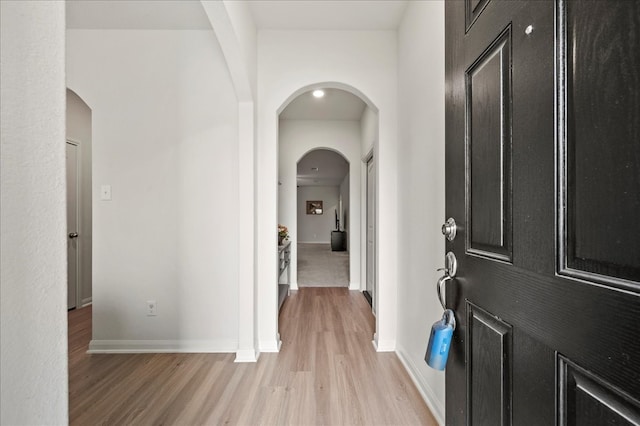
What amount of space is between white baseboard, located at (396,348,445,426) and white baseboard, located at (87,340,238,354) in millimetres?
1353

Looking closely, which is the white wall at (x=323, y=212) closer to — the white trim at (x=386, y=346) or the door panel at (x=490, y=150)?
the white trim at (x=386, y=346)

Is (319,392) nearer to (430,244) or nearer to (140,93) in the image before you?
(430,244)

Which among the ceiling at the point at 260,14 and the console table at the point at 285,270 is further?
the console table at the point at 285,270

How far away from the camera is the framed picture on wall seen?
13.0 metres

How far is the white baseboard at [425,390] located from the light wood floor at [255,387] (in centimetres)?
4

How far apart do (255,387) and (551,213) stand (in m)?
2.03

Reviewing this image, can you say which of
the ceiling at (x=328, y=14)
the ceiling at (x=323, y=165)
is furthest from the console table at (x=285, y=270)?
the ceiling at (x=328, y=14)

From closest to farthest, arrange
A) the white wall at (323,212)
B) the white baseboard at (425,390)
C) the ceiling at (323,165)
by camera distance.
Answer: the white baseboard at (425,390)
the ceiling at (323,165)
the white wall at (323,212)

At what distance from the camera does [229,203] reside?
2.64 meters

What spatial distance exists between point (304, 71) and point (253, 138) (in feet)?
2.37

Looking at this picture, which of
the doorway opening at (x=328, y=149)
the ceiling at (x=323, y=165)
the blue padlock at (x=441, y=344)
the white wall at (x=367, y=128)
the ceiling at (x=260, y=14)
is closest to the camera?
the blue padlock at (x=441, y=344)

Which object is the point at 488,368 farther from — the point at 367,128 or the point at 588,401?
the point at 367,128

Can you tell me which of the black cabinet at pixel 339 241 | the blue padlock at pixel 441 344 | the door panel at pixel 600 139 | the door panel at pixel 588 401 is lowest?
the black cabinet at pixel 339 241

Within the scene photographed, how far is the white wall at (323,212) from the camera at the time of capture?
42.6 ft
